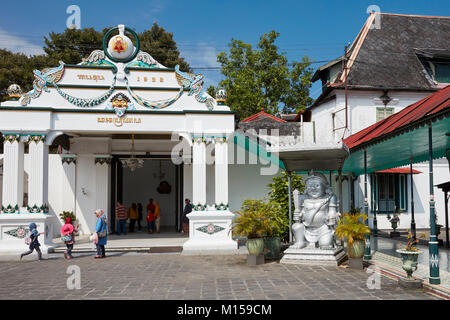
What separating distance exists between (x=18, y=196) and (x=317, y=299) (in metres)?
9.59

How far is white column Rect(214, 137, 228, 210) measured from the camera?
12.0 metres

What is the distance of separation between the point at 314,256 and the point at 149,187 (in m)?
13.5

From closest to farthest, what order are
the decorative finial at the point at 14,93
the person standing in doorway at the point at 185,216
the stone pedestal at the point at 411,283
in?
the stone pedestal at the point at 411,283 < the decorative finial at the point at 14,93 < the person standing in doorway at the point at 185,216

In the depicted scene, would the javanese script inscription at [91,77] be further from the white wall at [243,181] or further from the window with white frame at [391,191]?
the window with white frame at [391,191]

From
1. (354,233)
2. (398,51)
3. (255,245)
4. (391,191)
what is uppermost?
(398,51)

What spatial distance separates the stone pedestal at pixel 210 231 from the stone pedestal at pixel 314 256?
2.63m

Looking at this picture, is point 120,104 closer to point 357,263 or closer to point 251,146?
point 251,146

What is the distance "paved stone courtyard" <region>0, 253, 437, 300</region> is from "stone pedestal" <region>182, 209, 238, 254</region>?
126 cm

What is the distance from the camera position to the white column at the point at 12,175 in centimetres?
1138

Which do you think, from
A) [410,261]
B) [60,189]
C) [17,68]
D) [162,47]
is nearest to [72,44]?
[17,68]

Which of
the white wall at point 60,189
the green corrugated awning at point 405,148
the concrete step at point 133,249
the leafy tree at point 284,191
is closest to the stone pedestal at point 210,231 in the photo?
the concrete step at point 133,249

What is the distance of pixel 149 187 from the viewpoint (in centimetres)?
2092

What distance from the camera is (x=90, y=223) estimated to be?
591 inches
